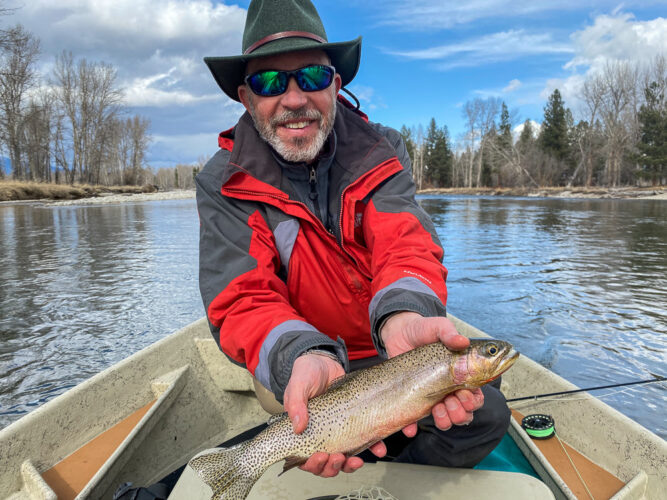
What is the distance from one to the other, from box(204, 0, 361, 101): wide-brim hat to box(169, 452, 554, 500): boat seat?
7.46ft

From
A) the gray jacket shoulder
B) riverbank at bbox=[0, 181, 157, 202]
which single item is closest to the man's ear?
the gray jacket shoulder

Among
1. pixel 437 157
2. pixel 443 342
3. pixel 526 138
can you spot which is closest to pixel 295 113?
pixel 443 342

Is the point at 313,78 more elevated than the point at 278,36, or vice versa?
the point at 278,36

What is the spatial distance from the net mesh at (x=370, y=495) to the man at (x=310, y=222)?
33 centimetres

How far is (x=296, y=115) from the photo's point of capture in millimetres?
2820

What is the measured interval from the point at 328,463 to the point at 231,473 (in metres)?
0.40

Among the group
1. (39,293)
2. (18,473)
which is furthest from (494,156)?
(18,473)

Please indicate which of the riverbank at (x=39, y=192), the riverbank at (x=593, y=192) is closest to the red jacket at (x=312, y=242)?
the riverbank at (x=39, y=192)

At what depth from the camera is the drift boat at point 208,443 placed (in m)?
2.35

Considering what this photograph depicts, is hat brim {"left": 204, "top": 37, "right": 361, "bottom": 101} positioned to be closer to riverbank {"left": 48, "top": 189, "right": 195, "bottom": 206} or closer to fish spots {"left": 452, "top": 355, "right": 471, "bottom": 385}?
fish spots {"left": 452, "top": 355, "right": 471, "bottom": 385}

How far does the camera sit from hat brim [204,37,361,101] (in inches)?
103

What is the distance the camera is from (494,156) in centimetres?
7375

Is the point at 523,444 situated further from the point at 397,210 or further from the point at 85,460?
the point at 85,460

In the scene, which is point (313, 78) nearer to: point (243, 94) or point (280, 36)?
point (280, 36)
